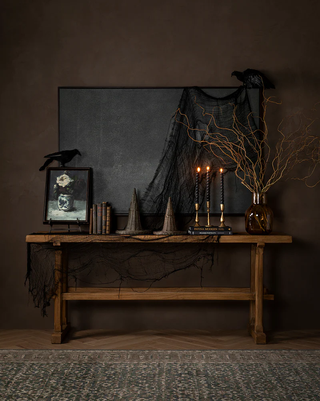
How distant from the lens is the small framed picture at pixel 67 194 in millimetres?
3166

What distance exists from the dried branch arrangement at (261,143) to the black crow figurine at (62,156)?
89 centimetres

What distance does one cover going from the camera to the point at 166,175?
320 centimetres

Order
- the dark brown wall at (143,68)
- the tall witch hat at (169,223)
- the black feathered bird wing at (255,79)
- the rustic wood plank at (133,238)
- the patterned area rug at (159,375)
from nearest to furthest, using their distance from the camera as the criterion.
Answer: the patterned area rug at (159,375), the rustic wood plank at (133,238), the tall witch hat at (169,223), the black feathered bird wing at (255,79), the dark brown wall at (143,68)

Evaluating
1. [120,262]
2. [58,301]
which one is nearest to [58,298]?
[58,301]

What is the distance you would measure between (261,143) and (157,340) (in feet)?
5.78

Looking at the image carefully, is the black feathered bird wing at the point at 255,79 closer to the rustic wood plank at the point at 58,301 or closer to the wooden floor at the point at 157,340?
the wooden floor at the point at 157,340

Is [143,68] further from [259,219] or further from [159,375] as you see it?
[159,375]

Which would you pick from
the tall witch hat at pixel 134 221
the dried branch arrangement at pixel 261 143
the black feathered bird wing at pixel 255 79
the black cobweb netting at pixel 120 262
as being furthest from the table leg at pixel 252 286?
the black feathered bird wing at pixel 255 79

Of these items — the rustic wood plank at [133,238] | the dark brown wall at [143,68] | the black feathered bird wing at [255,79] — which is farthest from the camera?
the dark brown wall at [143,68]

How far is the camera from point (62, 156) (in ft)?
10.3

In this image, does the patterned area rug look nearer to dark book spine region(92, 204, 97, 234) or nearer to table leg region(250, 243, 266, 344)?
table leg region(250, 243, 266, 344)

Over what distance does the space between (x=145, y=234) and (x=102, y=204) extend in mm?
404

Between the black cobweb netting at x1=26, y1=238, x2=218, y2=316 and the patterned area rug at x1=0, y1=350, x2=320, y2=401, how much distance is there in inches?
27.0

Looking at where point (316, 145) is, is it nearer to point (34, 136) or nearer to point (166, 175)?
point (166, 175)
